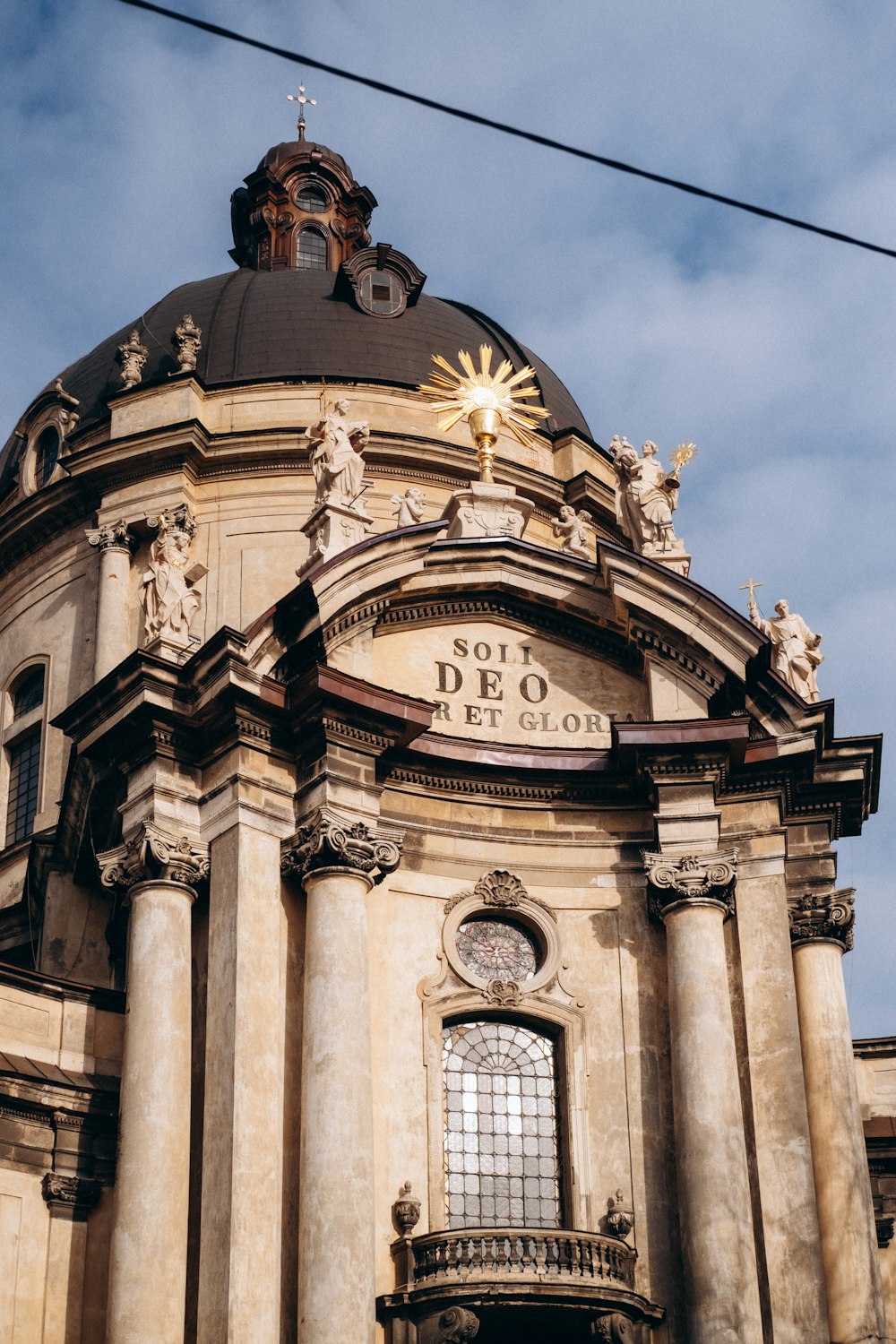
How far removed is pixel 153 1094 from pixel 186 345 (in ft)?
49.1

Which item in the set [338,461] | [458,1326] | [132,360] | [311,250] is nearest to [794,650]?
[338,461]

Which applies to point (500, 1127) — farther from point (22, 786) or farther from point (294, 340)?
point (294, 340)

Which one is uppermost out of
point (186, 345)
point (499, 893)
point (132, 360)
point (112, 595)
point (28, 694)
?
point (186, 345)

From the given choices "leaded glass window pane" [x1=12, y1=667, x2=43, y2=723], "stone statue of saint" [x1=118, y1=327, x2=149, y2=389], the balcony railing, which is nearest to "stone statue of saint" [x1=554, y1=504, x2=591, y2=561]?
the balcony railing

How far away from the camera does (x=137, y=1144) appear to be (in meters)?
19.7

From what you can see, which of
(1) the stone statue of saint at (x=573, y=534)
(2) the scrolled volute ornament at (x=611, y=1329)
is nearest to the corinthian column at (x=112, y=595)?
(1) the stone statue of saint at (x=573, y=534)

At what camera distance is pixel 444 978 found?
22.4m

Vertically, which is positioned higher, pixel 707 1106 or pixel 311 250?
pixel 311 250

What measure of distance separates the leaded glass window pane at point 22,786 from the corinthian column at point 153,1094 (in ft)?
29.8

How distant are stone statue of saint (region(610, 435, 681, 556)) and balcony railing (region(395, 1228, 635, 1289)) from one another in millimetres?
7901

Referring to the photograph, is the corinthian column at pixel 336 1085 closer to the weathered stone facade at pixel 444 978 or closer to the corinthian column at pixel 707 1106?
the weathered stone facade at pixel 444 978

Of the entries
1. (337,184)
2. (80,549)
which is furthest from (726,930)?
(337,184)

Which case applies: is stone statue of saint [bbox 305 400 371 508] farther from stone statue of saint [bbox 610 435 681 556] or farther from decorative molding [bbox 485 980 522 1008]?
decorative molding [bbox 485 980 522 1008]

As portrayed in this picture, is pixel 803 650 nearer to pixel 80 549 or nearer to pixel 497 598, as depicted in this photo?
pixel 497 598
